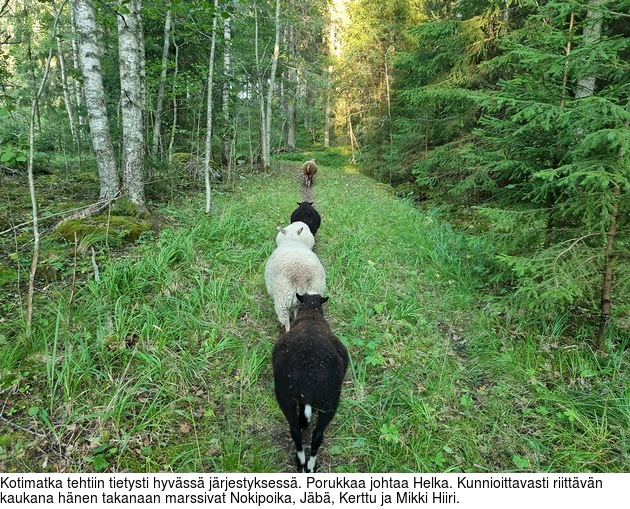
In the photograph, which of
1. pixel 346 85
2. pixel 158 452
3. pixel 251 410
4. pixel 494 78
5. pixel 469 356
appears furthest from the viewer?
pixel 346 85

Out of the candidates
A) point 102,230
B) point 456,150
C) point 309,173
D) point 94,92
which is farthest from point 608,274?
point 309,173

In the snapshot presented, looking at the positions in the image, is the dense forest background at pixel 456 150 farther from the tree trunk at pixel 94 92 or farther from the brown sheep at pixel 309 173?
the brown sheep at pixel 309 173

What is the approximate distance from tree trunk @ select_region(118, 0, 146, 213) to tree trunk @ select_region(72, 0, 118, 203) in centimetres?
28

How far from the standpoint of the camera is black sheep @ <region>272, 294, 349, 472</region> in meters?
2.52

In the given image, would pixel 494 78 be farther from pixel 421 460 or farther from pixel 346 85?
pixel 346 85

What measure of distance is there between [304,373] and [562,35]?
16.2 ft

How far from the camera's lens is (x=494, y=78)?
30.6 feet

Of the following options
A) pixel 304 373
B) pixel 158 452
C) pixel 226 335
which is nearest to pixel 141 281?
pixel 226 335

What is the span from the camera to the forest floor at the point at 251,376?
260 centimetres

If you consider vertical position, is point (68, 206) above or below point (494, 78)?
below

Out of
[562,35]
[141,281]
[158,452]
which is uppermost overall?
[562,35]

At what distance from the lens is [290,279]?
162 inches
